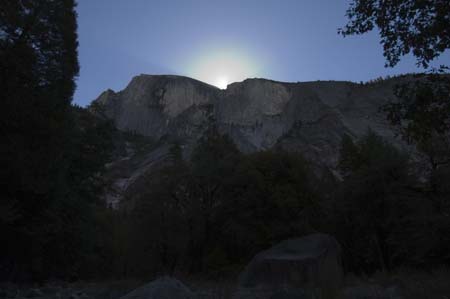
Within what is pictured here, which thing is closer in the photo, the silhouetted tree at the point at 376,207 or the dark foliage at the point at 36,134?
the dark foliage at the point at 36,134

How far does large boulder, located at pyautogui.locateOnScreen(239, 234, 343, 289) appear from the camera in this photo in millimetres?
13797

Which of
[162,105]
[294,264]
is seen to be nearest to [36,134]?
[294,264]

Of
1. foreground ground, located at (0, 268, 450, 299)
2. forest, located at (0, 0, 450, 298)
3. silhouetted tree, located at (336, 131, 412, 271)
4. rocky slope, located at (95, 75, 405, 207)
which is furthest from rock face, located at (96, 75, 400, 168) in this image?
foreground ground, located at (0, 268, 450, 299)

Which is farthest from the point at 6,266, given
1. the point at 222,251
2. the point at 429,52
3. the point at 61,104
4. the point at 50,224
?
the point at 429,52

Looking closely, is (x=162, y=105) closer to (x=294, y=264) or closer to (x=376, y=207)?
(x=376, y=207)

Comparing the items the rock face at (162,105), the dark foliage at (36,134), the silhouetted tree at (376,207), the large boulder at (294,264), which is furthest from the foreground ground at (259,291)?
the rock face at (162,105)

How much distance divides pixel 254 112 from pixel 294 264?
94589 millimetres

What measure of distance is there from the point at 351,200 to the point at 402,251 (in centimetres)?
390

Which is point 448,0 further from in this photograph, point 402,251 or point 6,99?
point 402,251

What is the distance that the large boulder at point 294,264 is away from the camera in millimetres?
13797

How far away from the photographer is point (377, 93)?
3681 inches

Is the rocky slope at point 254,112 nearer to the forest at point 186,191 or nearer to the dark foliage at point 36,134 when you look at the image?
the forest at point 186,191

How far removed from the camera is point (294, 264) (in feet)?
46.2

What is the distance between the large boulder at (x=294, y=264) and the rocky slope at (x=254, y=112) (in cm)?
5288
